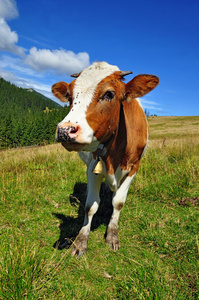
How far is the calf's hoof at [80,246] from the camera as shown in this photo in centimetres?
312

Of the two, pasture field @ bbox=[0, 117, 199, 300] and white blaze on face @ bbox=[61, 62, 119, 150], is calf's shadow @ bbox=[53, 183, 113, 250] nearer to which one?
pasture field @ bbox=[0, 117, 199, 300]

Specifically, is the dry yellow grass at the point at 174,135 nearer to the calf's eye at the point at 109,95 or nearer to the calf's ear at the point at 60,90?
the calf's ear at the point at 60,90

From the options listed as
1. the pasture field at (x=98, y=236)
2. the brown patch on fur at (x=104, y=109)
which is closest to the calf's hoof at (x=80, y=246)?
the pasture field at (x=98, y=236)

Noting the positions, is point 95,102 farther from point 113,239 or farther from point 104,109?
point 113,239

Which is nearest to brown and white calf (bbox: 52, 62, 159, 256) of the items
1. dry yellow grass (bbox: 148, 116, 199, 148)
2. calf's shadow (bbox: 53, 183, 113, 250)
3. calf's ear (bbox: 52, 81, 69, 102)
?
calf's ear (bbox: 52, 81, 69, 102)

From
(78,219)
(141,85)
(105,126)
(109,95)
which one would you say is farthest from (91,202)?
(141,85)

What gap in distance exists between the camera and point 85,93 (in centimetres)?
232

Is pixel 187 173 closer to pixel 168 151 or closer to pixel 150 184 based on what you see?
pixel 150 184

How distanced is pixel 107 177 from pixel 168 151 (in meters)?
5.19

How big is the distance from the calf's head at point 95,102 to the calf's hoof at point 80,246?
1.60 m

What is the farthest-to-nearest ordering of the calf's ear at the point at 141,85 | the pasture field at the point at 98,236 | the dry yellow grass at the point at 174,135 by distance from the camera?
1. the dry yellow grass at the point at 174,135
2. the calf's ear at the point at 141,85
3. the pasture field at the point at 98,236

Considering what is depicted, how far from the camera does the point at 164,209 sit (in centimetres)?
430

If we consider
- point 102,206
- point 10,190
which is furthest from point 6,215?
point 102,206

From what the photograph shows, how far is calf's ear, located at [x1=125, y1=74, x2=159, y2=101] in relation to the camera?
272 cm
